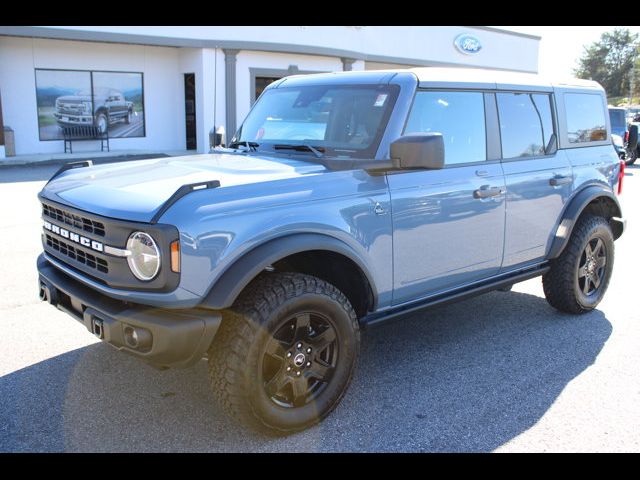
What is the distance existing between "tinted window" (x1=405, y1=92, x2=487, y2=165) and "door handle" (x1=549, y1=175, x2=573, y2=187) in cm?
79

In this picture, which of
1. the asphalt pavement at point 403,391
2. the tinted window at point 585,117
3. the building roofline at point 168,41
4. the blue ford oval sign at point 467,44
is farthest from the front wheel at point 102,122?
the tinted window at point 585,117

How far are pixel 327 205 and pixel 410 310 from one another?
1.00 metres

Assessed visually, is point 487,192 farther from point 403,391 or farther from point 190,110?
point 190,110

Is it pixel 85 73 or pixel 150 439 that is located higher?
pixel 85 73

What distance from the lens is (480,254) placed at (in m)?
4.36

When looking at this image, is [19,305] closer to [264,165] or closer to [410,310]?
[264,165]

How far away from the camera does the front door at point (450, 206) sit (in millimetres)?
3846

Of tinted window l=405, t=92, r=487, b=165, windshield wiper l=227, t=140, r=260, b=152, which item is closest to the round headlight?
windshield wiper l=227, t=140, r=260, b=152

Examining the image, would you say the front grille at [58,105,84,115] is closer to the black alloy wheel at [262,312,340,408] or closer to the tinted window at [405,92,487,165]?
the tinted window at [405,92,487,165]

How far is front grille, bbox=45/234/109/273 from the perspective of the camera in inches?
127

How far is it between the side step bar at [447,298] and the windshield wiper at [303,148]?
1077 millimetres

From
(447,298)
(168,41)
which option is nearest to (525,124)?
(447,298)

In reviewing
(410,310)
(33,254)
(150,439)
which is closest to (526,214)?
(410,310)
